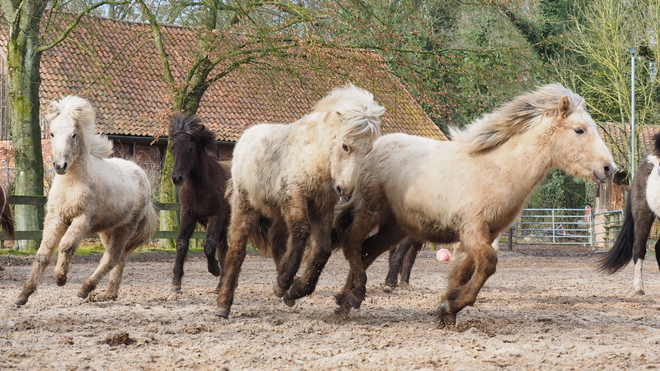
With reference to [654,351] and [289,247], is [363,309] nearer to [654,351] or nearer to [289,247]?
[289,247]

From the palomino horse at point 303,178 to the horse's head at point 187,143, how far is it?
106 inches

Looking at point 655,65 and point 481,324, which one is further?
point 655,65

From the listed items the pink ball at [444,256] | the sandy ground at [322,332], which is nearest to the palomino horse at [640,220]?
the sandy ground at [322,332]

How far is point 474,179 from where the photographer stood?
6059 mm

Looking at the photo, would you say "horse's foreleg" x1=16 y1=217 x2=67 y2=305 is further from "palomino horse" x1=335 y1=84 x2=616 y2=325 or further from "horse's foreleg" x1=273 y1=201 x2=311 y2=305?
"palomino horse" x1=335 y1=84 x2=616 y2=325

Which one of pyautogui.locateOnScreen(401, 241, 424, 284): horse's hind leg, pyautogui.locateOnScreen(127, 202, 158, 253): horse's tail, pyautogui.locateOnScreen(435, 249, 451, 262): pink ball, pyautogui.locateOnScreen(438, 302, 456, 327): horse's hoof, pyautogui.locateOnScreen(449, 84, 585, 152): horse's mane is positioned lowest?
pyautogui.locateOnScreen(435, 249, 451, 262): pink ball

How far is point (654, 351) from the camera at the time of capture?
516cm

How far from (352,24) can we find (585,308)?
9.90m

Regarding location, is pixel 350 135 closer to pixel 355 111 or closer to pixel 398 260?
pixel 355 111

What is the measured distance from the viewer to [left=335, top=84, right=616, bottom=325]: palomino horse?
5.92 m

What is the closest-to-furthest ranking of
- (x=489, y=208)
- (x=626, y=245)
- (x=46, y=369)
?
1. (x=46, y=369)
2. (x=489, y=208)
3. (x=626, y=245)

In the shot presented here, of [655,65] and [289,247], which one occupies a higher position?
[655,65]

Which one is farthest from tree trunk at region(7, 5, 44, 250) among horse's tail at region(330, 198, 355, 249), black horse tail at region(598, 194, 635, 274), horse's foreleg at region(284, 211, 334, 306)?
black horse tail at region(598, 194, 635, 274)

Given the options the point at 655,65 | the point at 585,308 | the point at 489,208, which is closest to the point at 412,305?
the point at 585,308
